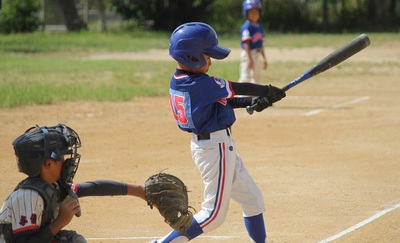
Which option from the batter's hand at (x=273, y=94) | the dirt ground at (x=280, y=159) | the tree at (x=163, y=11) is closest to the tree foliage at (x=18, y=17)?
the tree at (x=163, y=11)

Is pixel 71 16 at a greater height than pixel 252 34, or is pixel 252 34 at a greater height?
pixel 252 34

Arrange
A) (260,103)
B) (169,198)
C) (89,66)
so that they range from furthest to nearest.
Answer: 1. (89,66)
2. (260,103)
3. (169,198)

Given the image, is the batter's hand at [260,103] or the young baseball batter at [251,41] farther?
the young baseball batter at [251,41]

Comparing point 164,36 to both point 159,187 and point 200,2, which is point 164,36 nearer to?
point 200,2

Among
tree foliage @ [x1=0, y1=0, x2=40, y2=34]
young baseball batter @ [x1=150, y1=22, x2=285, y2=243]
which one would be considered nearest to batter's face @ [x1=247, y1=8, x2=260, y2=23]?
young baseball batter @ [x1=150, y1=22, x2=285, y2=243]

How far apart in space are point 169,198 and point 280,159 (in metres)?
5.62

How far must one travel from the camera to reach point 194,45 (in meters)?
5.83

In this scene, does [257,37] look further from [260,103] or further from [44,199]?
[44,199]

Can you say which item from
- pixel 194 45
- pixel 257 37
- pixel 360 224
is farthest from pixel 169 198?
pixel 257 37

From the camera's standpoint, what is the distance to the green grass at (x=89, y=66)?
664 inches

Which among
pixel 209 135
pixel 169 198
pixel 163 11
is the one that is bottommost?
pixel 163 11

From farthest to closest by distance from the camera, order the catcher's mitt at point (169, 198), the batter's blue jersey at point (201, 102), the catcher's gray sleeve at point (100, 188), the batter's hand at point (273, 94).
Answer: the batter's hand at point (273, 94), the batter's blue jersey at point (201, 102), the catcher's mitt at point (169, 198), the catcher's gray sleeve at point (100, 188)

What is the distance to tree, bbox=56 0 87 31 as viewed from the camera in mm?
37781

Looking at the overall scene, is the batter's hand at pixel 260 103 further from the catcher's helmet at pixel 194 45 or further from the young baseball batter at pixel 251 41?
the young baseball batter at pixel 251 41
